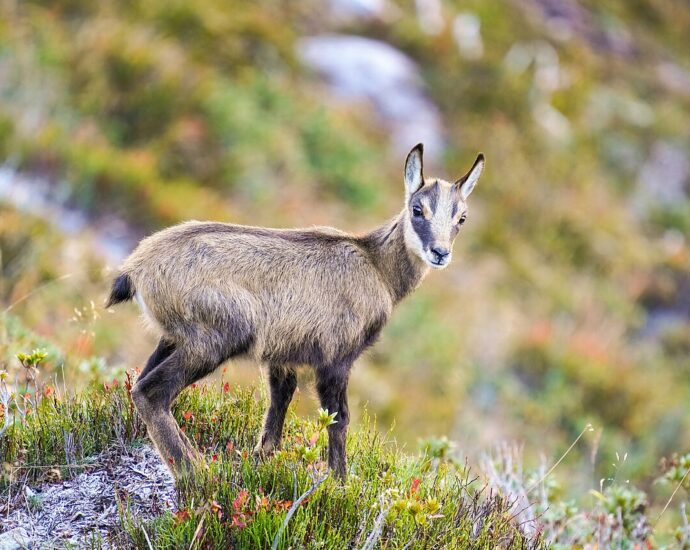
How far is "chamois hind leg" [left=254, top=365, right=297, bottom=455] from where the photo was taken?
17.3ft

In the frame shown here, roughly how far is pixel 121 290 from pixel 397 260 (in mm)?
1934

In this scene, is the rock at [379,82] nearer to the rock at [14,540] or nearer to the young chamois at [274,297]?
the young chamois at [274,297]

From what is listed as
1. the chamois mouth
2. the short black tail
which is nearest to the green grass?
the short black tail

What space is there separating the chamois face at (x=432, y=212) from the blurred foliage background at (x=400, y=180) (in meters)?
2.29

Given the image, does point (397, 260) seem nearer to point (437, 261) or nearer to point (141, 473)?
point (437, 261)

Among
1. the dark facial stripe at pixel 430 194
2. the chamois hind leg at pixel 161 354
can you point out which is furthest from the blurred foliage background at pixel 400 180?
the dark facial stripe at pixel 430 194

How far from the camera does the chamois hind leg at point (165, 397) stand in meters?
4.69

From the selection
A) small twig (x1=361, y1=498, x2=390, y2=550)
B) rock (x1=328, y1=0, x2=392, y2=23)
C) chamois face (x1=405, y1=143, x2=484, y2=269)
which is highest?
rock (x1=328, y1=0, x2=392, y2=23)

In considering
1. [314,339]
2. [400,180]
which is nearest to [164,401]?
[314,339]

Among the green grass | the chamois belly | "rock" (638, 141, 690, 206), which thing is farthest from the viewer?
"rock" (638, 141, 690, 206)

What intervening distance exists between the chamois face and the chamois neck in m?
0.09

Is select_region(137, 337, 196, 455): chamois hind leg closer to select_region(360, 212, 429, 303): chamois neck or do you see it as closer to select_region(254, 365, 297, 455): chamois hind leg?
select_region(254, 365, 297, 455): chamois hind leg

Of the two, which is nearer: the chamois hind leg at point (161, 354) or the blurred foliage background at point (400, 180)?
the chamois hind leg at point (161, 354)

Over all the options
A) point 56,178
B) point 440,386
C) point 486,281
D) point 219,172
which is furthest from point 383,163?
point 56,178
